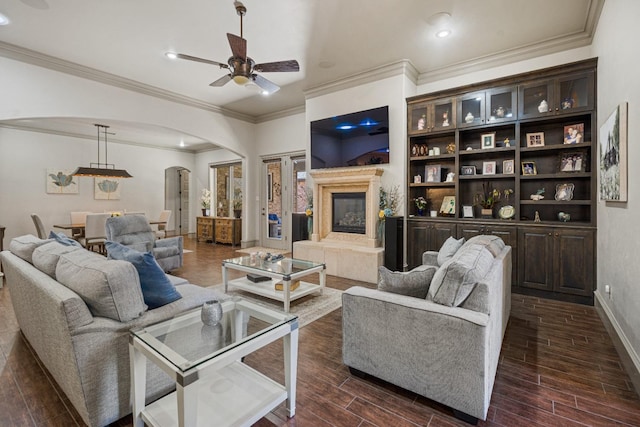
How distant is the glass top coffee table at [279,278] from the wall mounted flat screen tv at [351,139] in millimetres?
2258

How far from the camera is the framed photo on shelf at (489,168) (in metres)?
4.39

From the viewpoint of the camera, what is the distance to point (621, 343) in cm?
250

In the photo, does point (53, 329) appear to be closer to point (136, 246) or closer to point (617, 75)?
point (136, 246)

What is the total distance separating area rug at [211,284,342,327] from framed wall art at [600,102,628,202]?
9.27 feet

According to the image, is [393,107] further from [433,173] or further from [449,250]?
[449,250]

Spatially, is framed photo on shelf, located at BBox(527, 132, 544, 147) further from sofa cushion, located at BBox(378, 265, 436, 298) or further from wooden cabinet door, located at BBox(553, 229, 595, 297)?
sofa cushion, located at BBox(378, 265, 436, 298)

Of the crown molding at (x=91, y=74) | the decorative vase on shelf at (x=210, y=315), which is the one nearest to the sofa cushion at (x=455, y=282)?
the decorative vase on shelf at (x=210, y=315)

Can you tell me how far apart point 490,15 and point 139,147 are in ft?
30.1

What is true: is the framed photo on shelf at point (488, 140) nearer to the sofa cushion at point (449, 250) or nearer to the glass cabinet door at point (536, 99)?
the glass cabinet door at point (536, 99)

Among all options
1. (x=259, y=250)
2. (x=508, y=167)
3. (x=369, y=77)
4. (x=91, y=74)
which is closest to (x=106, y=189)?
(x=91, y=74)

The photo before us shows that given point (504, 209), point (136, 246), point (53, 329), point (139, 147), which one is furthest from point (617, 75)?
point (139, 147)

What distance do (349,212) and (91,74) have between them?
4709 millimetres

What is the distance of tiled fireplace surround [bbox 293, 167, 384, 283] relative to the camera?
15.3ft

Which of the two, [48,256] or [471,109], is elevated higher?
[471,109]
